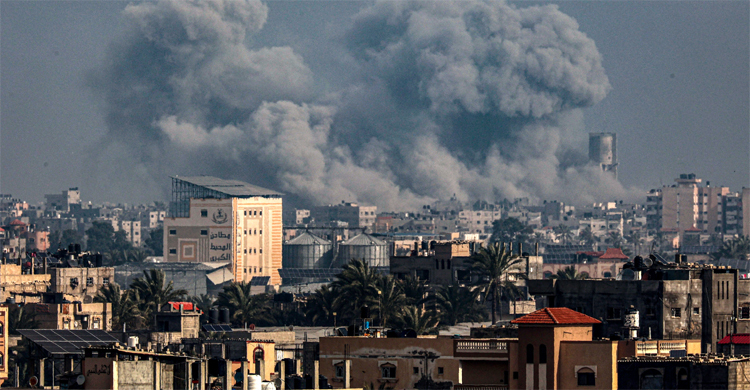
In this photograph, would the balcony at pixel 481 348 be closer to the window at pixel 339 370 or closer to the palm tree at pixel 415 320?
the window at pixel 339 370

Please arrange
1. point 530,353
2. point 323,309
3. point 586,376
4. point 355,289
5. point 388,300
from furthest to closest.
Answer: point 323,309
point 355,289
point 388,300
point 530,353
point 586,376

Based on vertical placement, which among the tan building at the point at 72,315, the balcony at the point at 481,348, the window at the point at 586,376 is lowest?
the tan building at the point at 72,315

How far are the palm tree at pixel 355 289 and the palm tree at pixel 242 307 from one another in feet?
25.5

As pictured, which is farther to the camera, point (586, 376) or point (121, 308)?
point (121, 308)

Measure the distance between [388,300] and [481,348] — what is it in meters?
63.7

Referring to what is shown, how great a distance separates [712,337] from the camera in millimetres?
72625

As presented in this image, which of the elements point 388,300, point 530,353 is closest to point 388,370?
point 530,353

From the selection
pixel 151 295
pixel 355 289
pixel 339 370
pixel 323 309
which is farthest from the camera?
pixel 151 295

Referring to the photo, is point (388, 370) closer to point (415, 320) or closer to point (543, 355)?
point (543, 355)

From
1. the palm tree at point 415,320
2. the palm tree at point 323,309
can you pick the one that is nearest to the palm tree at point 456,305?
the palm tree at point 323,309

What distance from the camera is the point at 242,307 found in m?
132

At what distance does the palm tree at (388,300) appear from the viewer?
119312mm

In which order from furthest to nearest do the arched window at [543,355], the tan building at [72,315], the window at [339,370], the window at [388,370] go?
1. the tan building at [72,315]
2. the window at [388,370]
3. the window at [339,370]
4. the arched window at [543,355]

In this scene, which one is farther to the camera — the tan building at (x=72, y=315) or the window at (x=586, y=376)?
the tan building at (x=72, y=315)
